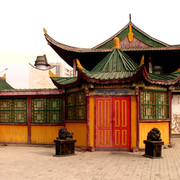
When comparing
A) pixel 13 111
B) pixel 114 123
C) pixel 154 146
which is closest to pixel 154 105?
pixel 114 123

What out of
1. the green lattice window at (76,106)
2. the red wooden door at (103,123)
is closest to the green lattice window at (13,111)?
the green lattice window at (76,106)

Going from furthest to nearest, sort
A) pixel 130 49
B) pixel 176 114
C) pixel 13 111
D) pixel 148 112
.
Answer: pixel 176 114 < pixel 130 49 < pixel 13 111 < pixel 148 112

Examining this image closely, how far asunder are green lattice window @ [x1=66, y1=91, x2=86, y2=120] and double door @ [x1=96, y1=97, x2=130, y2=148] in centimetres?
90

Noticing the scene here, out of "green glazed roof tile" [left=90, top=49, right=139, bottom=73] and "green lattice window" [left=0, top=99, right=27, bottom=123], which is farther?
"green lattice window" [left=0, top=99, right=27, bottom=123]

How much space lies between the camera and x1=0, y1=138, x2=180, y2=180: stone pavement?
622 centimetres

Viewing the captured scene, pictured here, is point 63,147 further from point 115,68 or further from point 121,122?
point 115,68

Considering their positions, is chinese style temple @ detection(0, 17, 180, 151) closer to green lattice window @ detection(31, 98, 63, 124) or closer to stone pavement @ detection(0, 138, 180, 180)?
green lattice window @ detection(31, 98, 63, 124)

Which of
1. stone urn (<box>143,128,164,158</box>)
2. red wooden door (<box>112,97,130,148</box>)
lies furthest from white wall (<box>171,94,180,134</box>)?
stone urn (<box>143,128,164,158</box>)

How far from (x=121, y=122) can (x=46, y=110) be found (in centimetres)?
430

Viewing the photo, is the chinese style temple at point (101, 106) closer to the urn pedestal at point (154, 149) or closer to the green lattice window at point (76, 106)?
the green lattice window at point (76, 106)

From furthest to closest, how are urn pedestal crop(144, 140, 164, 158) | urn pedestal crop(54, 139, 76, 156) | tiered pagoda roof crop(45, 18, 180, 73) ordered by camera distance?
tiered pagoda roof crop(45, 18, 180, 73)
urn pedestal crop(54, 139, 76, 156)
urn pedestal crop(144, 140, 164, 158)

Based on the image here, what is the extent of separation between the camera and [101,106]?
10422 millimetres

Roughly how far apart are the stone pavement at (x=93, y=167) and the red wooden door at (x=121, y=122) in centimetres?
86

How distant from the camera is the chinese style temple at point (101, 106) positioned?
10.2 meters
